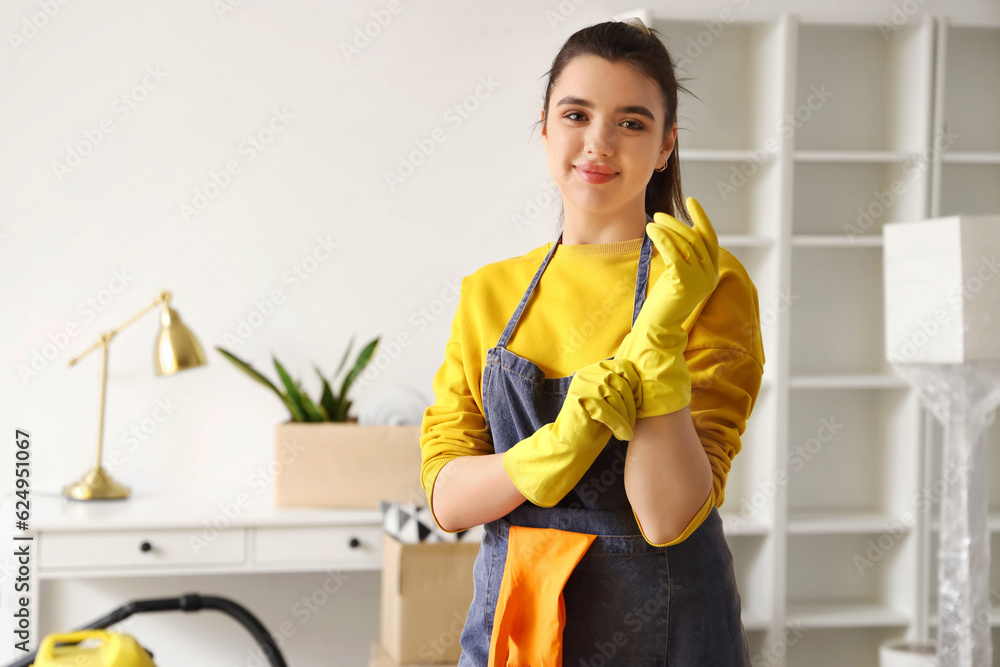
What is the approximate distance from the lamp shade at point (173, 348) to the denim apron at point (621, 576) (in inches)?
64.3

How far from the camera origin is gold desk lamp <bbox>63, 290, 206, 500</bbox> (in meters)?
2.23

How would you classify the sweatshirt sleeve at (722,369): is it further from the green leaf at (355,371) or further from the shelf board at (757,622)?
the shelf board at (757,622)

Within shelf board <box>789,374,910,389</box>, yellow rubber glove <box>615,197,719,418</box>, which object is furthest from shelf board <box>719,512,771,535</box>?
Result: yellow rubber glove <box>615,197,719,418</box>

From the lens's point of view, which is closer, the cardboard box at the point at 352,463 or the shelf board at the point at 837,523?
the cardboard box at the point at 352,463

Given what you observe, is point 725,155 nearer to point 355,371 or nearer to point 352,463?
point 355,371

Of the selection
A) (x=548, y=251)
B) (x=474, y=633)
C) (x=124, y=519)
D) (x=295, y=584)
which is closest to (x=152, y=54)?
(x=124, y=519)

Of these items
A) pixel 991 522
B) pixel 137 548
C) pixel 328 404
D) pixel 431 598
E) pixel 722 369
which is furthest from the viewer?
pixel 991 522

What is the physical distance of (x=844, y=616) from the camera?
248 cm

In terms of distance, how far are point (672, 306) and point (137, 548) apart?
71.0 inches

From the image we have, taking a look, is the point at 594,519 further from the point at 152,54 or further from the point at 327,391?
the point at 152,54

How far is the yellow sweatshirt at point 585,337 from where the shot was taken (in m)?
0.80

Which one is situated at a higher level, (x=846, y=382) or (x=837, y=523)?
(x=846, y=382)

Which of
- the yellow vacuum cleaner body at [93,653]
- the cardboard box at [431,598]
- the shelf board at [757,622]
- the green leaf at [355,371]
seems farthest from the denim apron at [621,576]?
the shelf board at [757,622]

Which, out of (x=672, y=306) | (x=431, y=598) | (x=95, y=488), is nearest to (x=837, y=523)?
(x=431, y=598)
